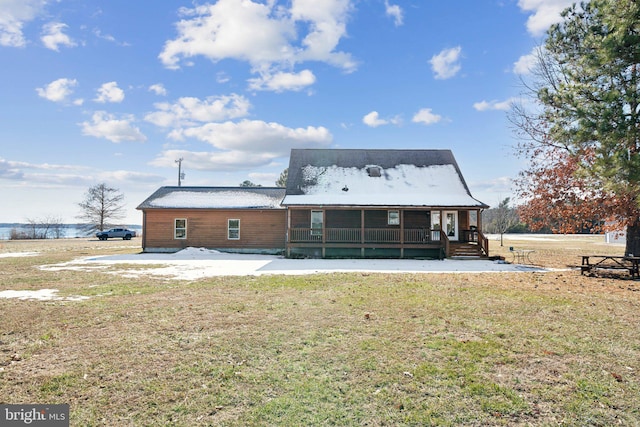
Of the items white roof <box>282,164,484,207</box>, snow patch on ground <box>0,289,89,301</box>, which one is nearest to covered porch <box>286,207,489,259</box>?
white roof <box>282,164,484,207</box>

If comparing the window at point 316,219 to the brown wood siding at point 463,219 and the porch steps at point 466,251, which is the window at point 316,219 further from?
the brown wood siding at point 463,219

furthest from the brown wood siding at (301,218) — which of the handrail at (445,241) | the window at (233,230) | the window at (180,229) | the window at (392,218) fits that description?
the handrail at (445,241)

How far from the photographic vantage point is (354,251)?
20.2m

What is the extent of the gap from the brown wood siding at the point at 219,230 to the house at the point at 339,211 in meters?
0.06

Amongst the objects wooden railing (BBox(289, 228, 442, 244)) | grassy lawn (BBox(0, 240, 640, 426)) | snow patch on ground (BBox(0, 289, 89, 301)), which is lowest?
grassy lawn (BBox(0, 240, 640, 426))

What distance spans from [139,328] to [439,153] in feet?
72.3

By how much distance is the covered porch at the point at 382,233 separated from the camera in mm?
19328

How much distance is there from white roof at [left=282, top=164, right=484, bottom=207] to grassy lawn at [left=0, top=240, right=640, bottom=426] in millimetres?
11142

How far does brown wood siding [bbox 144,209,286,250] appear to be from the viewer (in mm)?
22219

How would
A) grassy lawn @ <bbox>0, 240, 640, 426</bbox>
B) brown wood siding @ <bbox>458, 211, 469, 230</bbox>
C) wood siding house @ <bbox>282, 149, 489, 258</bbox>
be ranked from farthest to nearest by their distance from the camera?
brown wood siding @ <bbox>458, 211, 469, 230</bbox>, wood siding house @ <bbox>282, 149, 489, 258</bbox>, grassy lawn @ <bbox>0, 240, 640, 426</bbox>

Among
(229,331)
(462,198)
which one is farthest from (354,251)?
(229,331)

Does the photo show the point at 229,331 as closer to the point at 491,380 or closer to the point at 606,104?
the point at 491,380

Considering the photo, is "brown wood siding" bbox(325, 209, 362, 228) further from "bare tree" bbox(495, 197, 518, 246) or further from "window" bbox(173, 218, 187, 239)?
"bare tree" bbox(495, 197, 518, 246)

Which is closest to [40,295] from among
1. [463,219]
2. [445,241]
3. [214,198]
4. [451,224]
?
[214,198]
